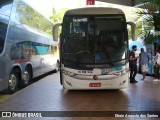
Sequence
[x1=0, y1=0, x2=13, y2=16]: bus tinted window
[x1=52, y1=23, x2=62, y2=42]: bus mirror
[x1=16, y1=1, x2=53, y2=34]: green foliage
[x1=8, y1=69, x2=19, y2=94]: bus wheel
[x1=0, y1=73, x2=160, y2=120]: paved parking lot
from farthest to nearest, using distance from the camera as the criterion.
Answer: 1. [x1=16, y1=1, x2=53, y2=34]: green foliage
2. [x1=52, y1=23, x2=62, y2=42]: bus mirror
3. [x1=8, y1=69, x2=19, y2=94]: bus wheel
4. [x1=0, y1=0, x2=13, y2=16]: bus tinted window
5. [x1=0, y1=73, x2=160, y2=120]: paved parking lot

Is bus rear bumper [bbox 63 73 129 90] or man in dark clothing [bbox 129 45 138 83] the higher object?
man in dark clothing [bbox 129 45 138 83]

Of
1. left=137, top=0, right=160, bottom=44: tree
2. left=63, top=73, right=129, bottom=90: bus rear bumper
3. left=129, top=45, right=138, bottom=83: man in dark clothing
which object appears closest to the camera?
left=137, top=0, right=160, bottom=44: tree

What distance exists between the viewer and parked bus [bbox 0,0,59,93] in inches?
419

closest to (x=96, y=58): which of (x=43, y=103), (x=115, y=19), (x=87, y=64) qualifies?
(x=87, y=64)

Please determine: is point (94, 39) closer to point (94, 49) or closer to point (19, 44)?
point (94, 49)

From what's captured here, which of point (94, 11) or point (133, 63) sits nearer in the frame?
point (94, 11)

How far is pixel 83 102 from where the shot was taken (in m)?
9.77

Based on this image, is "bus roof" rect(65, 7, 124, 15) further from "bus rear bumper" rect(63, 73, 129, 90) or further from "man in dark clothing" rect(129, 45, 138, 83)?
"man in dark clothing" rect(129, 45, 138, 83)

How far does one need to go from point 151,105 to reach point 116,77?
225cm

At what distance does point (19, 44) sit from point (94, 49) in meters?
3.12

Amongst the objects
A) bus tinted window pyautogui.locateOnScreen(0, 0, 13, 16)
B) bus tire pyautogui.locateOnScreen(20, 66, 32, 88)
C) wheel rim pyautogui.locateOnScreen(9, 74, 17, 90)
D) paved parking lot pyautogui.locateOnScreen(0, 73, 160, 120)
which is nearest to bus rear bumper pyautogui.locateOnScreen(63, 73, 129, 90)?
paved parking lot pyautogui.locateOnScreen(0, 73, 160, 120)

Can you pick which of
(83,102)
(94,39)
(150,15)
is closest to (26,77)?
(94,39)

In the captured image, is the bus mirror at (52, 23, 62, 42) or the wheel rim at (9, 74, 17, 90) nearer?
the wheel rim at (9, 74, 17, 90)

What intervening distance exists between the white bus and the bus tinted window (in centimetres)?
203
